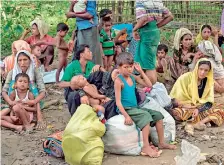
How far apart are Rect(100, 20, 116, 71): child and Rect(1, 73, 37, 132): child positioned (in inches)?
73.5

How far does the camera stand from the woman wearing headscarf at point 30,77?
216 inches

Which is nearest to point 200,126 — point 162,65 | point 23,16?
point 162,65

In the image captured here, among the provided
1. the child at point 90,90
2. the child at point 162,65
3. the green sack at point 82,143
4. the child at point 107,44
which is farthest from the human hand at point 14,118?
the child at point 162,65

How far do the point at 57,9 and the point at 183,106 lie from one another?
7355 mm

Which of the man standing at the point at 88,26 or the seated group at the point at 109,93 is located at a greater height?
the man standing at the point at 88,26

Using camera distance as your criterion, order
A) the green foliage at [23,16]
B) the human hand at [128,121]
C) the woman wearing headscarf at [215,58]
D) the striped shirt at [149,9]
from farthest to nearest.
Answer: the green foliage at [23,16]
the woman wearing headscarf at [215,58]
the striped shirt at [149,9]
the human hand at [128,121]

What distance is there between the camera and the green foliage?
9602 mm

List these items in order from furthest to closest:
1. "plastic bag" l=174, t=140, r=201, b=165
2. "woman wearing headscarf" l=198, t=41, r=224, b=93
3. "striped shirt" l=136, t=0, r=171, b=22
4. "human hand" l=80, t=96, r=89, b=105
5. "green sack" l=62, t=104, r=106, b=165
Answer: "woman wearing headscarf" l=198, t=41, r=224, b=93, "striped shirt" l=136, t=0, r=171, b=22, "human hand" l=80, t=96, r=89, b=105, "green sack" l=62, t=104, r=106, b=165, "plastic bag" l=174, t=140, r=201, b=165

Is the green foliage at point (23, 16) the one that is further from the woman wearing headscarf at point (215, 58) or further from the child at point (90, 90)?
the child at point (90, 90)

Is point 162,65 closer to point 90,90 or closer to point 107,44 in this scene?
point 107,44

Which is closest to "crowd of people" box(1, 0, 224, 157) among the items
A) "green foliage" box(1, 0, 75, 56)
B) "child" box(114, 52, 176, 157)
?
"child" box(114, 52, 176, 157)

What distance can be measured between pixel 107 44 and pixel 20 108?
223cm

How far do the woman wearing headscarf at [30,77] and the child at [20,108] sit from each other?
7cm

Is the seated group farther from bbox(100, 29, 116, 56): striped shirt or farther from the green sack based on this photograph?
bbox(100, 29, 116, 56): striped shirt
